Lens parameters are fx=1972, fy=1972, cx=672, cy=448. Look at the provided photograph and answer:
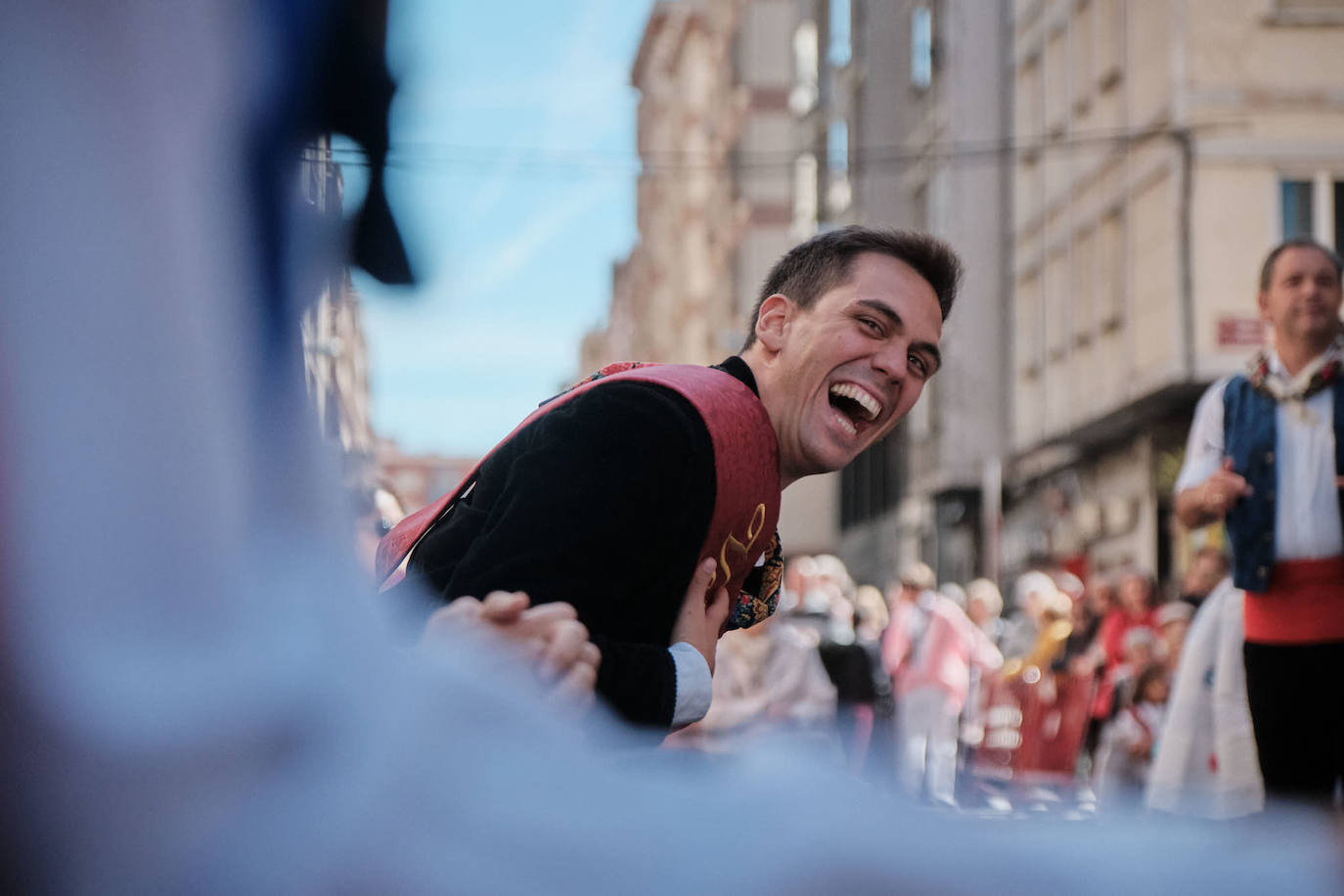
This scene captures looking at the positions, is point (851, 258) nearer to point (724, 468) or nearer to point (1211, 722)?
point (724, 468)

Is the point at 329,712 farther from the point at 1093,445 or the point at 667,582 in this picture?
the point at 1093,445

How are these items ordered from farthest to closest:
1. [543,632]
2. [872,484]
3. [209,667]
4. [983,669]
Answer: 1. [872,484]
2. [983,669]
3. [543,632]
4. [209,667]

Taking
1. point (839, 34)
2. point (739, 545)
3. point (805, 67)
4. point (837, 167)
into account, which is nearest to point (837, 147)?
point (837, 167)

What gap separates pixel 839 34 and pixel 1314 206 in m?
19.8

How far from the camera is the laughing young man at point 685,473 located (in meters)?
1.47

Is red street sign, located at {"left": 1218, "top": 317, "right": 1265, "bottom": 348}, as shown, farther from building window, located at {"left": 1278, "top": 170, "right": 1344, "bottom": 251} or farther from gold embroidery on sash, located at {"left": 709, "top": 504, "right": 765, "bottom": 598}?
gold embroidery on sash, located at {"left": 709, "top": 504, "right": 765, "bottom": 598}

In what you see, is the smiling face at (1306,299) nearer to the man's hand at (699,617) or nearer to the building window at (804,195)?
the man's hand at (699,617)

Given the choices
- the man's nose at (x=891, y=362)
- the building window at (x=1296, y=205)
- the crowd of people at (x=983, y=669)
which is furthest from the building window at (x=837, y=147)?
the man's nose at (x=891, y=362)

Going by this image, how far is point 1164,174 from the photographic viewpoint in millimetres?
17641

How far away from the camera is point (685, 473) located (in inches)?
62.9

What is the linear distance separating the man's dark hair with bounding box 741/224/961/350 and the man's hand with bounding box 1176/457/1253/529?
1560mm

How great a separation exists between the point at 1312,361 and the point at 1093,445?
1721 cm

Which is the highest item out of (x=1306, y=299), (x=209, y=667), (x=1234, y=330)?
(x=1234, y=330)

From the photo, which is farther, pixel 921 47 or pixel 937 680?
pixel 921 47
